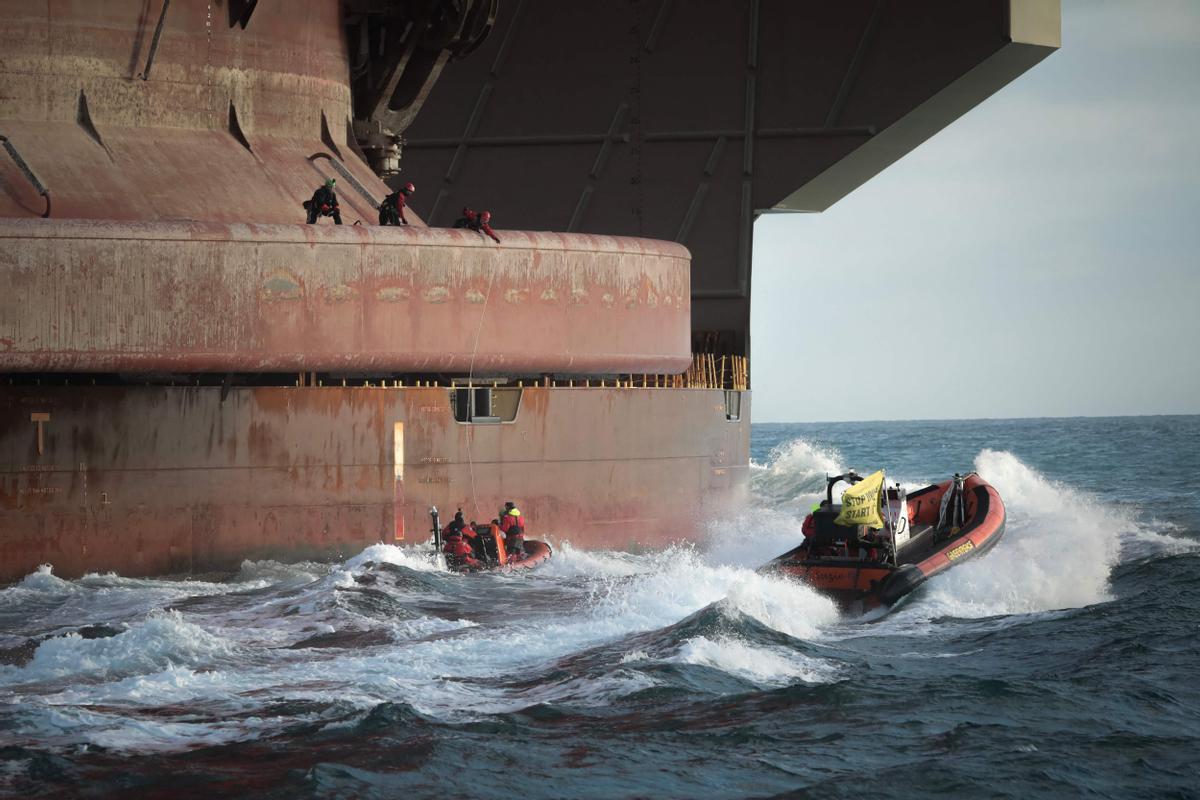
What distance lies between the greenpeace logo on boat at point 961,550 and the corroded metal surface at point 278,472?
6.80 metres

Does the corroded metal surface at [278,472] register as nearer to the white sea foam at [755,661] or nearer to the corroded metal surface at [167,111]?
the corroded metal surface at [167,111]

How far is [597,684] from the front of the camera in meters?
14.5

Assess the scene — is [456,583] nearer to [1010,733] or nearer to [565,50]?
[1010,733]

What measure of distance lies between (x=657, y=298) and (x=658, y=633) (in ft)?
35.1

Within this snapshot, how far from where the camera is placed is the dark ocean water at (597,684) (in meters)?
11.7

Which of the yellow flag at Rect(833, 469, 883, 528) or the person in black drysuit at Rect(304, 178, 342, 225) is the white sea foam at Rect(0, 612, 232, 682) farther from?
the person in black drysuit at Rect(304, 178, 342, 225)

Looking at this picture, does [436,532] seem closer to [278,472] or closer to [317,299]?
[278,472]

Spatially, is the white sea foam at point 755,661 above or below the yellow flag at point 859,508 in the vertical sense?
below

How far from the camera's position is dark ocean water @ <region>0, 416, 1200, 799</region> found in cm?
1173

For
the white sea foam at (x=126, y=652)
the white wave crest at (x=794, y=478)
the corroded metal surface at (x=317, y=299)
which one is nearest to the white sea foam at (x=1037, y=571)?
the corroded metal surface at (x=317, y=299)

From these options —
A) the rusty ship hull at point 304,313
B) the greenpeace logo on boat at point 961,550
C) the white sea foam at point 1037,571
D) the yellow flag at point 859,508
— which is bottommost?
the white sea foam at point 1037,571

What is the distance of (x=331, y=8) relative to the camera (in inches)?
1060

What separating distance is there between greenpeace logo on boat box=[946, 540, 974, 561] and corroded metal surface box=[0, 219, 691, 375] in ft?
23.0

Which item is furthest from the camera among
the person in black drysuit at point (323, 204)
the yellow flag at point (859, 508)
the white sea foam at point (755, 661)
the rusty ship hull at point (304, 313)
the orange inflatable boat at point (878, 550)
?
the person in black drysuit at point (323, 204)
